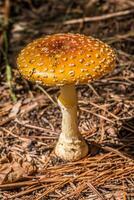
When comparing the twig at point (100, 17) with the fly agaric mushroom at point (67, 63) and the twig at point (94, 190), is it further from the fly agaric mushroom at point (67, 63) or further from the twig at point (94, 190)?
the twig at point (94, 190)

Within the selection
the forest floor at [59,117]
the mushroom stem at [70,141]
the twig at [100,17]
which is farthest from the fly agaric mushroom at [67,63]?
the twig at [100,17]

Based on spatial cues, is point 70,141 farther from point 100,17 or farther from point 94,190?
point 100,17

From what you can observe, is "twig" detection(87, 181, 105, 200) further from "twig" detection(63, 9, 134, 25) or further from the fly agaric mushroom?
"twig" detection(63, 9, 134, 25)

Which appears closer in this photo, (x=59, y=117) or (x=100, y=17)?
(x=59, y=117)

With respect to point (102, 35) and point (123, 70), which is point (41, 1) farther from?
point (123, 70)

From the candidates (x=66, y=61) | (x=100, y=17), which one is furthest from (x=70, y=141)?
(x=100, y=17)

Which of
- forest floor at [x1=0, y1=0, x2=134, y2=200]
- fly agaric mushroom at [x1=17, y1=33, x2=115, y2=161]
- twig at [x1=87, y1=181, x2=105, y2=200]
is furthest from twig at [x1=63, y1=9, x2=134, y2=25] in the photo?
twig at [x1=87, y1=181, x2=105, y2=200]

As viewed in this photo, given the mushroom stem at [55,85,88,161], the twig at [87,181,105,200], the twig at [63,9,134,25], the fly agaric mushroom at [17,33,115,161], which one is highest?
the twig at [63,9,134,25]

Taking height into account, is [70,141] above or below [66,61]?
below
